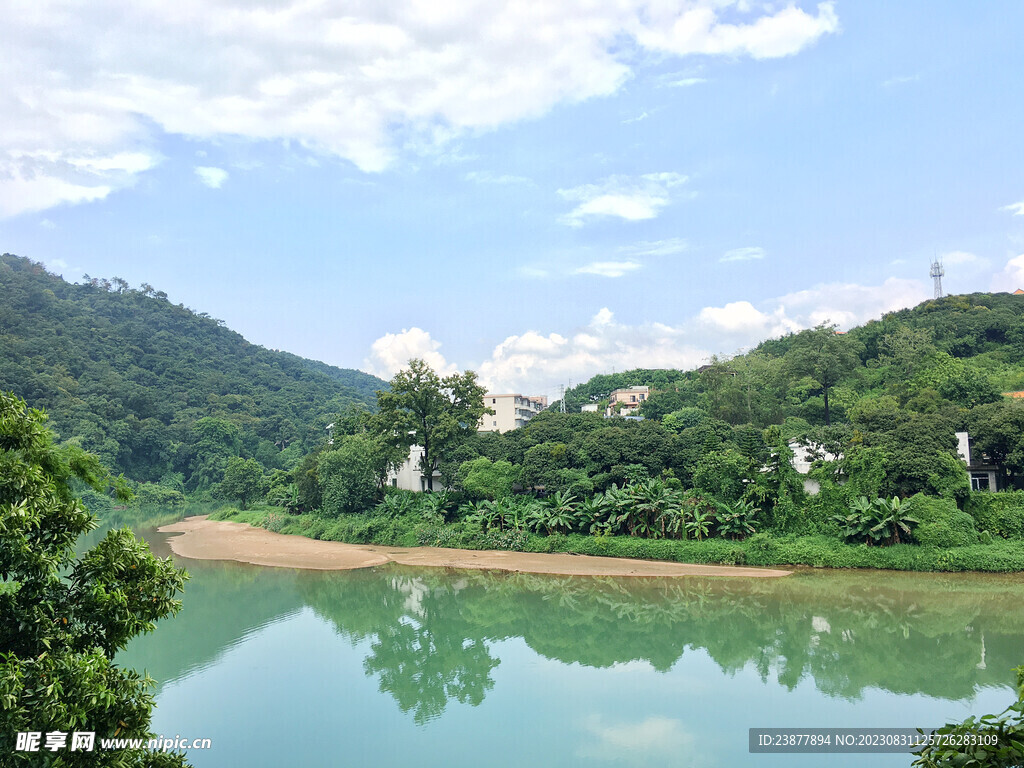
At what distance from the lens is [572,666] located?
14.3 meters

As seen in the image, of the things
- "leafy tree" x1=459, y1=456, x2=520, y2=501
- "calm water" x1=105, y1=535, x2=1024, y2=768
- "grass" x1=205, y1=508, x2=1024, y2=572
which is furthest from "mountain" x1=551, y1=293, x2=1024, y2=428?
"leafy tree" x1=459, y1=456, x2=520, y2=501

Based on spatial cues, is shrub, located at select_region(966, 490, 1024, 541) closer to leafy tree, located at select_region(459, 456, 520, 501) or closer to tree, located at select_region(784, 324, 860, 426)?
tree, located at select_region(784, 324, 860, 426)

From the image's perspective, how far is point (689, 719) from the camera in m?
11.3

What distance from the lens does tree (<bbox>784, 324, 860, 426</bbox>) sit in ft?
123

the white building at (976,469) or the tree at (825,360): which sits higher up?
the tree at (825,360)

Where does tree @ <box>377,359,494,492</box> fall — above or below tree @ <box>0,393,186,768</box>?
above

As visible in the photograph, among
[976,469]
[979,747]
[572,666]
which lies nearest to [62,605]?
[979,747]

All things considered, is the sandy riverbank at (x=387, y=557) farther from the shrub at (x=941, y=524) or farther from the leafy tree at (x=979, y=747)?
the leafy tree at (x=979, y=747)

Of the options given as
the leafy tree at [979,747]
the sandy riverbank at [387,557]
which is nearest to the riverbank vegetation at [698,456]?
the sandy riverbank at [387,557]

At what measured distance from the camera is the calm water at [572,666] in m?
10.7

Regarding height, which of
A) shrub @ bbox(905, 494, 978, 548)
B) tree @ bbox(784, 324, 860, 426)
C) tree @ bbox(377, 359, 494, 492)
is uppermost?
tree @ bbox(784, 324, 860, 426)

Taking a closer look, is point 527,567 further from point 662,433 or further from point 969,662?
point 969,662

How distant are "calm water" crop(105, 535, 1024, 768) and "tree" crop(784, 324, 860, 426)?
1920 cm

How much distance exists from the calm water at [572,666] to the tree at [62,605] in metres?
6.05
